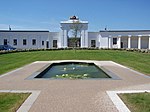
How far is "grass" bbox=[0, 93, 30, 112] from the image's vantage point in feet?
17.4

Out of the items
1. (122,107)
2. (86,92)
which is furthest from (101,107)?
(86,92)

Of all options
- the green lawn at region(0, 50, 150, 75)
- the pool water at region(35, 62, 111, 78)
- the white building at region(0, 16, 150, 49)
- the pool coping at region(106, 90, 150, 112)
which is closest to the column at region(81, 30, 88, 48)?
the white building at region(0, 16, 150, 49)

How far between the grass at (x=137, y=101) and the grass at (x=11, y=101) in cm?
270

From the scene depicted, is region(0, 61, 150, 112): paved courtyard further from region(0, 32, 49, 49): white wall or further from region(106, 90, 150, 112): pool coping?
region(0, 32, 49, 49): white wall

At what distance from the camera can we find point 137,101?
582 centimetres

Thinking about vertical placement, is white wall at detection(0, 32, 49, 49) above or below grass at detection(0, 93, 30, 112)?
above

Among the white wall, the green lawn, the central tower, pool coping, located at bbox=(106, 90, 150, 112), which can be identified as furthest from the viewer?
the white wall

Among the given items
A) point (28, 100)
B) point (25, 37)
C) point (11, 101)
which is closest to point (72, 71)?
point (28, 100)

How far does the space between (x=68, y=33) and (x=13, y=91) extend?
44745mm

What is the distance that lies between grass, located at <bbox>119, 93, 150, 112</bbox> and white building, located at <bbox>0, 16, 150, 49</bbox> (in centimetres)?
4466

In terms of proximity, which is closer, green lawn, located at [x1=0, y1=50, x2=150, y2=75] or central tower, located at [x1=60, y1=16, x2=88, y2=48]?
green lawn, located at [x1=0, y1=50, x2=150, y2=75]

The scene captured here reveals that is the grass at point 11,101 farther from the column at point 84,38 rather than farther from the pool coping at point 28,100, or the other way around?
the column at point 84,38

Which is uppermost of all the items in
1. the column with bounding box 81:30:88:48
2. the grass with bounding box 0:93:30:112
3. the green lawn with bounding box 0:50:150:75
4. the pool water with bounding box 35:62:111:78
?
the column with bounding box 81:30:88:48

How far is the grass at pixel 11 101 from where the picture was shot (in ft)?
17.4
